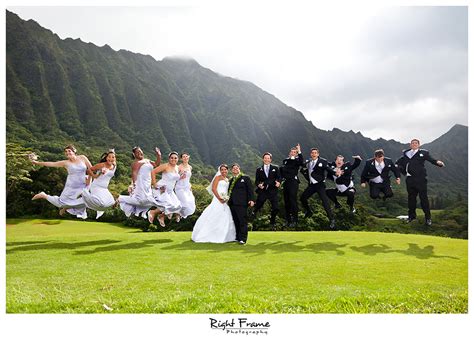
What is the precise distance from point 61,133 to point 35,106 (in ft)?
10.9

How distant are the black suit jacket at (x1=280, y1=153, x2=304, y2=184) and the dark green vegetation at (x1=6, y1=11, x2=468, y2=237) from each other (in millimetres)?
5211

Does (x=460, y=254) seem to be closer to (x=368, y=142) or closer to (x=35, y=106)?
(x=368, y=142)

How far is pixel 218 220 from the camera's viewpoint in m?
10.0

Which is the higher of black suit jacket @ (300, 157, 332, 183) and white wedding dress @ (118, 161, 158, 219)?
black suit jacket @ (300, 157, 332, 183)

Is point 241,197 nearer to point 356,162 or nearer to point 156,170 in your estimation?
point 156,170

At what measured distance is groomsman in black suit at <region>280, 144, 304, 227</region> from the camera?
900 centimetres

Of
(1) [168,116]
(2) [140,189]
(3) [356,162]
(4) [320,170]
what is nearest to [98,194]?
(2) [140,189]

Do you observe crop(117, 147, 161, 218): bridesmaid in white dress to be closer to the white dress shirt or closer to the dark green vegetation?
the white dress shirt

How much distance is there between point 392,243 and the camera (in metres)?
9.85

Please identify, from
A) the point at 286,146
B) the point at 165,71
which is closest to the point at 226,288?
the point at 286,146

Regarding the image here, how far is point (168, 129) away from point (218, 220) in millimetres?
12128

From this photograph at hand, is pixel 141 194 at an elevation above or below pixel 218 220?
above

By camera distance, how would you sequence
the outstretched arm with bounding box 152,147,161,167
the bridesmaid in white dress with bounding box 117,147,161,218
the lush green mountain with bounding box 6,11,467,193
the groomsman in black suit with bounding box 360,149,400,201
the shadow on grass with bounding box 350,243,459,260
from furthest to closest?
the lush green mountain with bounding box 6,11,467,193, the bridesmaid in white dress with bounding box 117,147,161,218, the outstretched arm with bounding box 152,147,161,167, the groomsman in black suit with bounding box 360,149,400,201, the shadow on grass with bounding box 350,243,459,260

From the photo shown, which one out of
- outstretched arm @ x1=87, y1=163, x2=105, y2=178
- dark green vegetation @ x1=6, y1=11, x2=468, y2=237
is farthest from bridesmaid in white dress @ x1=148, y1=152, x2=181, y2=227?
dark green vegetation @ x1=6, y1=11, x2=468, y2=237
